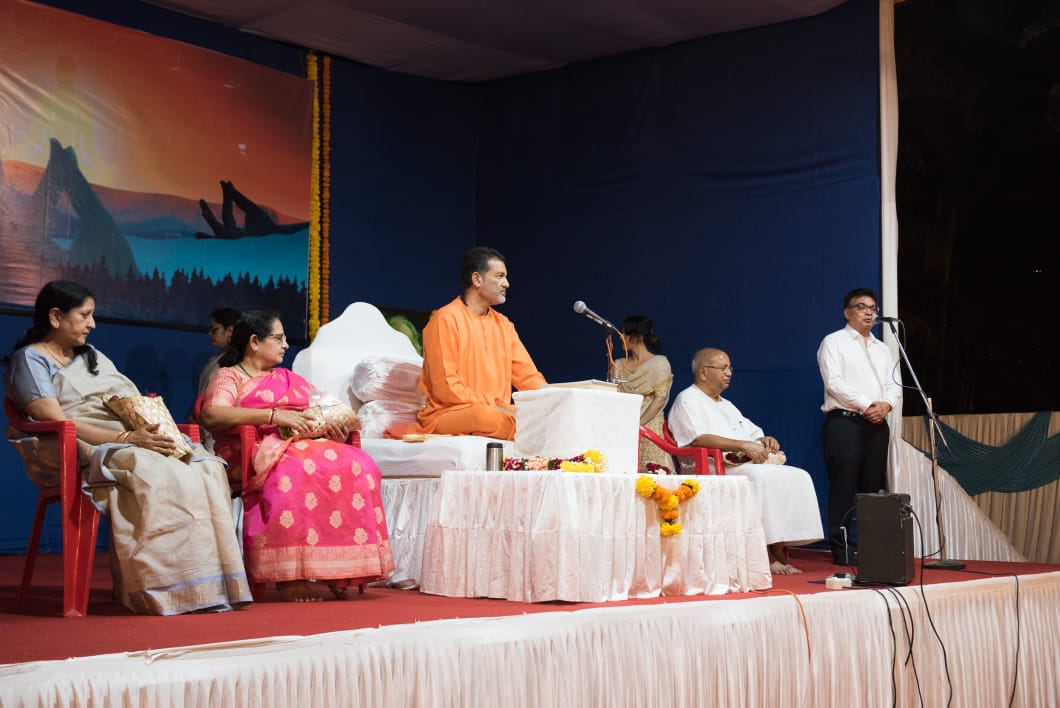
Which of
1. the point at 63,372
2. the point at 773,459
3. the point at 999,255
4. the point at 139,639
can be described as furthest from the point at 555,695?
the point at 999,255

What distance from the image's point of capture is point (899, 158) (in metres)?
8.19

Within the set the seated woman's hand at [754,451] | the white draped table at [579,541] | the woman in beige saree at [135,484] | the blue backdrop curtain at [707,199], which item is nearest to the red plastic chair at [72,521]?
the woman in beige saree at [135,484]

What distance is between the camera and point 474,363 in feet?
18.2

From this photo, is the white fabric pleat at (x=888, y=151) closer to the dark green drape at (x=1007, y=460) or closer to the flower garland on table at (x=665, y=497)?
the dark green drape at (x=1007, y=460)

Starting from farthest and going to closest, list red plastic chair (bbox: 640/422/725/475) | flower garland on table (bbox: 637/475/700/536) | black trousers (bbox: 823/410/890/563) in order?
black trousers (bbox: 823/410/890/563), red plastic chair (bbox: 640/422/725/475), flower garland on table (bbox: 637/475/700/536)

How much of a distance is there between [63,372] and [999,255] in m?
6.29

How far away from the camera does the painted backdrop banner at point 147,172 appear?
7.07 metres

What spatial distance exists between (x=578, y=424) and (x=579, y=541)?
2.04ft

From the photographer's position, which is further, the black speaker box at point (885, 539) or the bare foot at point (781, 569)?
the bare foot at point (781, 569)

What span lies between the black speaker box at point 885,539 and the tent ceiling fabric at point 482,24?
14.2 feet

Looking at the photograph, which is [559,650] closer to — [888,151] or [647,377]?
[647,377]

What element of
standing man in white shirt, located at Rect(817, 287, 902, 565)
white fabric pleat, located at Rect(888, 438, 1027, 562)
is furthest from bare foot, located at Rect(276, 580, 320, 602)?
white fabric pleat, located at Rect(888, 438, 1027, 562)

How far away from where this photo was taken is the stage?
2.51 metres

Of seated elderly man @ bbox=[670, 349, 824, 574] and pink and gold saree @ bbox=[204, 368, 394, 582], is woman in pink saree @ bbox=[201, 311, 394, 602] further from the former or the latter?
seated elderly man @ bbox=[670, 349, 824, 574]
